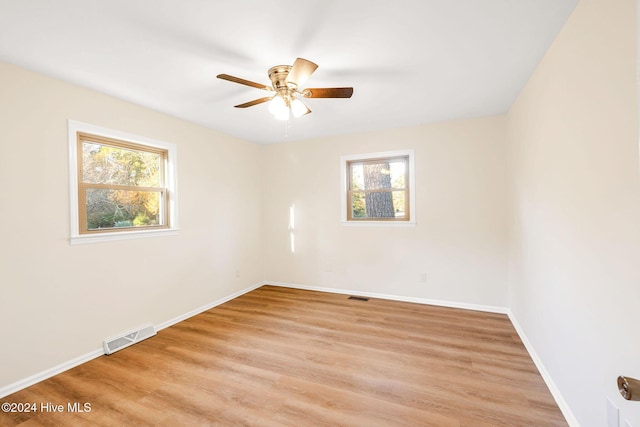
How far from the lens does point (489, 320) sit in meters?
3.22

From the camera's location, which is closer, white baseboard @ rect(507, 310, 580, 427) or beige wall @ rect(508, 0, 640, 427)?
beige wall @ rect(508, 0, 640, 427)

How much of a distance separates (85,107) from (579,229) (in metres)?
3.92

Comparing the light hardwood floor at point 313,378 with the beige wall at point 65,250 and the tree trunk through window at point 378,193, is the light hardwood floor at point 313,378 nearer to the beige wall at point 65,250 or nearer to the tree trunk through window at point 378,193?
the beige wall at point 65,250

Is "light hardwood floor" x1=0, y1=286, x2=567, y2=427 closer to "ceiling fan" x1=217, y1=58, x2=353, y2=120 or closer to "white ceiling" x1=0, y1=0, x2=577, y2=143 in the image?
"ceiling fan" x1=217, y1=58, x2=353, y2=120

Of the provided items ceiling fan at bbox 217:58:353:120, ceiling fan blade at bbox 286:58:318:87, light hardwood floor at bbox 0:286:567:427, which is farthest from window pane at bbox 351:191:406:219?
ceiling fan blade at bbox 286:58:318:87

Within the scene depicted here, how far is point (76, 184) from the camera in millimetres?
2426

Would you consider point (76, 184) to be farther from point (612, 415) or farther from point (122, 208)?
point (612, 415)

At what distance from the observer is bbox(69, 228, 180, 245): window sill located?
2449 mm

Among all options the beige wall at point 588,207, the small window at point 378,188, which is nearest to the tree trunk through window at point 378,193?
the small window at point 378,188

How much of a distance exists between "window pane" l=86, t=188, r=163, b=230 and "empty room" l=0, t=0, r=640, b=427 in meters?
0.02

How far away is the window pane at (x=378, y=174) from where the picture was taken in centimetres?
404

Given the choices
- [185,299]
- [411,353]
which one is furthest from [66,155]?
[411,353]

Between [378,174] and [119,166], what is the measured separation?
3296 millimetres

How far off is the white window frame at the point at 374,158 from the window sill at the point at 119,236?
2364 mm
